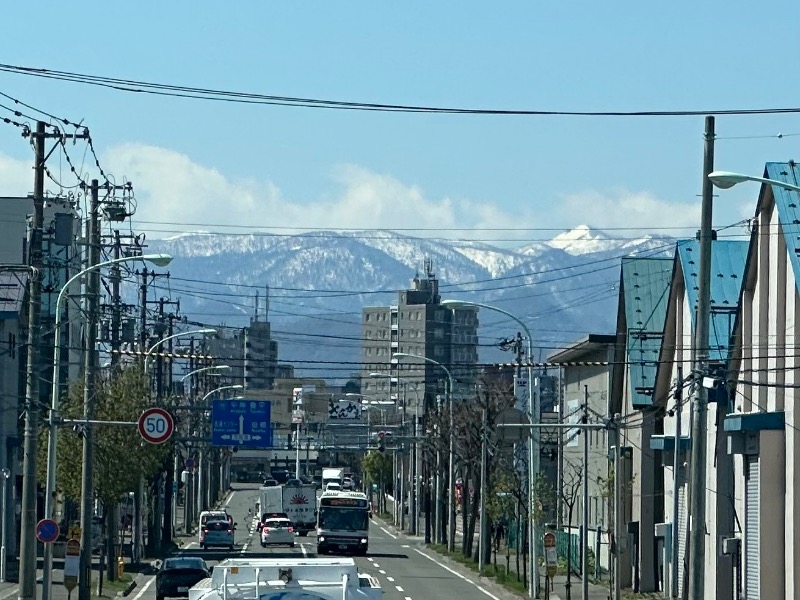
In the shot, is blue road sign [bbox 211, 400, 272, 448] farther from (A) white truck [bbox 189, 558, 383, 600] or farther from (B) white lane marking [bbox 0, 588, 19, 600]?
(A) white truck [bbox 189, 558, 383, 600]

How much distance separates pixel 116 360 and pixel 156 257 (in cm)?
3360

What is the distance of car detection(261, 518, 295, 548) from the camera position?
8012 cm

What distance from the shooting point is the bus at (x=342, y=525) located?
7638 centimetres

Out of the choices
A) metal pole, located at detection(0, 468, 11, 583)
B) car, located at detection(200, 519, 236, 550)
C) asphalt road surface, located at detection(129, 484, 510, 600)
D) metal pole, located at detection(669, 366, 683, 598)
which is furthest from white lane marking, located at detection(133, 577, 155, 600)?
car, located at detection(200, 519, 236, 550)

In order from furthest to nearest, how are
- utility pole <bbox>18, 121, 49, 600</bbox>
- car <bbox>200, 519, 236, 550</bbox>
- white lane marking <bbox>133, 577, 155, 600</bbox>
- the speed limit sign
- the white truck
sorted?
car <bbox>200, 519, 236, 550</bbox> → white lane marking <bbox>133, 577, 155, 600</bbox> → the speed limit sign → utility pole <bbox>18, 121, 49, 600</bbox> → the white truck

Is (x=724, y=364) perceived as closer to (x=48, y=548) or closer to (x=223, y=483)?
(x=48, y=548)

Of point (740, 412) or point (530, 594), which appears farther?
point (530, 594)

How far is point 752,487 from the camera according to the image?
42.1 meters

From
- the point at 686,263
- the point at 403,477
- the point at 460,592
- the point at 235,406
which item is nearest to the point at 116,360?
the point at 235,406

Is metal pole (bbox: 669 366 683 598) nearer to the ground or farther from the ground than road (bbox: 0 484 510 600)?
farther from the ground

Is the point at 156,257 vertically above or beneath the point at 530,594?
above

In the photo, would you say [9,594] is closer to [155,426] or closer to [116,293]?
[155,426]

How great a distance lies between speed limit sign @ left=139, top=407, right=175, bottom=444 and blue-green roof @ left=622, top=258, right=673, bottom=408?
2072 cm

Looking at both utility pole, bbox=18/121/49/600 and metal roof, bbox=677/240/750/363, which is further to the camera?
metal roof, bbox=677/240/750/363
